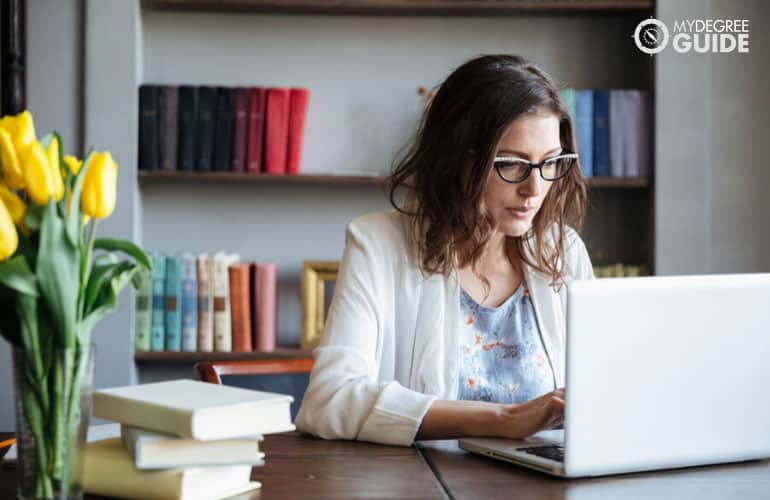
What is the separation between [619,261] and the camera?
344 centimetres

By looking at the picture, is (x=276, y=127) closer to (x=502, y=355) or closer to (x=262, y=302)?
(x=262, y=302)

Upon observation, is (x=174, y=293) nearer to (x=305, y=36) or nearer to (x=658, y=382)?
(x=305, y=36)

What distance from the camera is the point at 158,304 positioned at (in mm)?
3154

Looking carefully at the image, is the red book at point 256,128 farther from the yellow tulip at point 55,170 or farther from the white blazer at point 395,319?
the yellow tulip at point 55,170

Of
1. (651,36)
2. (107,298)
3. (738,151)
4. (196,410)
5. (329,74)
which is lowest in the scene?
(196,410)

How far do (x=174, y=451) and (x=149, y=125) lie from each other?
7.29ft

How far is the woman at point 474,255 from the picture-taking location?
1.86 meters

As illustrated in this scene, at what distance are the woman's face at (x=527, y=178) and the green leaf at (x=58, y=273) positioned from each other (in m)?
1.04

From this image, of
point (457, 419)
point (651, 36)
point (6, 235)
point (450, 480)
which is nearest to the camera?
point (6, 235)

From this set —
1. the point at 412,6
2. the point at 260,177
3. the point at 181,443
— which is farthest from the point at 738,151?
the point at 181,443

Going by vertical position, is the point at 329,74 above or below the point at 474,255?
above

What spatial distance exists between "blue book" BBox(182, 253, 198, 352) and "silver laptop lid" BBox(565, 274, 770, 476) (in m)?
2.09

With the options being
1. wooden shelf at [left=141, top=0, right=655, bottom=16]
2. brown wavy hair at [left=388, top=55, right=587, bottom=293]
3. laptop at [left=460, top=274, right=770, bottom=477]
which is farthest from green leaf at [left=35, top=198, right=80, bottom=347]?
wooden shelf at [left=141, top=0, right=655, bottom=16]

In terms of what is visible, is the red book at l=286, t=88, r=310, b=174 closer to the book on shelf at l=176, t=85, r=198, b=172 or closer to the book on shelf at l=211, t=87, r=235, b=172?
the book on shelf at l=211, t=87, r=235, b=172
